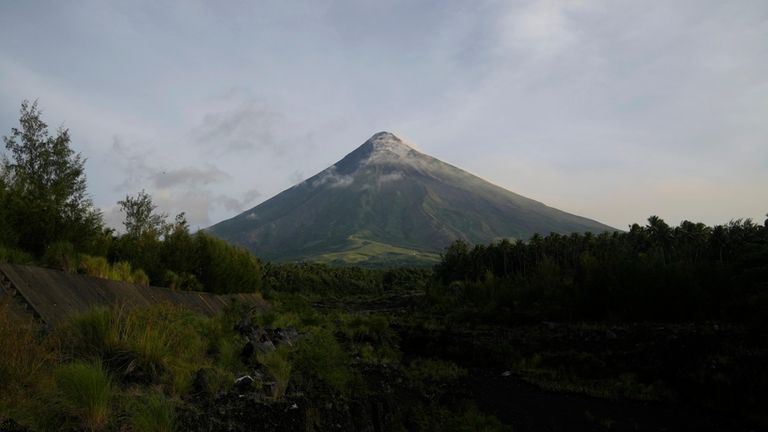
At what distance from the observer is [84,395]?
4.85 metres

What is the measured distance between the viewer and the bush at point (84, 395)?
4.68 metres

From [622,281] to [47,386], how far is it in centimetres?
2965

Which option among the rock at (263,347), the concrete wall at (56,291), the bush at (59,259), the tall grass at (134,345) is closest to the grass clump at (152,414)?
the tall grass at (134,345)

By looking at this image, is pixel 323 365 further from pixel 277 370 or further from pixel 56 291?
pixel 56 291

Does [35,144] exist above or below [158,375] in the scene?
above

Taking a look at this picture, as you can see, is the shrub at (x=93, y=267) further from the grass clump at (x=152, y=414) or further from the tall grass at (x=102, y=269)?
the grass clump at (x=152, y=414)

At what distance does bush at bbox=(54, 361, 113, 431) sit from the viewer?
15.4ft

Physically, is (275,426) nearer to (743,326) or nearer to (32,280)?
(32,280)

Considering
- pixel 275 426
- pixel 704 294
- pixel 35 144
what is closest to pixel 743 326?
pixel 704 294

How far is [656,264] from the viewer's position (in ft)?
96.5

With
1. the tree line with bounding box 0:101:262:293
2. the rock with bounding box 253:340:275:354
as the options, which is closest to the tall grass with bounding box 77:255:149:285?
the tree line with bounding box 0:101:262:293

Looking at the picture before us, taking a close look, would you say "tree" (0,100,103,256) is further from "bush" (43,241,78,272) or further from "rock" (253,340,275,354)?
"rock" (253,340,275,354)

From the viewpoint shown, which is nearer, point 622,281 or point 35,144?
point 35,144

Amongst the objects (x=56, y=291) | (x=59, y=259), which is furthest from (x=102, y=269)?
(x=56, y=291)
